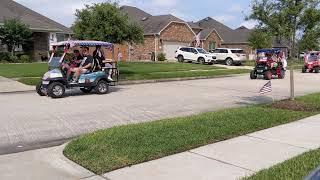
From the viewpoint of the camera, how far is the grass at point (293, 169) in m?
5.77

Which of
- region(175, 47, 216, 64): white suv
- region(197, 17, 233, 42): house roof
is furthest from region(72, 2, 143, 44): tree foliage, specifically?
region(197, 17, 233, 42): house roof

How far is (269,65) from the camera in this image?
25.7 meters

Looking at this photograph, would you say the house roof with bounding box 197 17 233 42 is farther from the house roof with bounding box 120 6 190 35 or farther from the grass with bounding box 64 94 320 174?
the grass with bounding box 64 94 320 174

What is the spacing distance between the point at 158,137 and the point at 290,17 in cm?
720

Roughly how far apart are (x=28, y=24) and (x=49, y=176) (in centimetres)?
3501

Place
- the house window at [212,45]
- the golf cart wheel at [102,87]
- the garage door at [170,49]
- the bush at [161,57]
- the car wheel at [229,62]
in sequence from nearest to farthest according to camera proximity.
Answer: the golf cart wheel at [102,87], the car wheel at [229,62], the bush at [161,57], the garage door at [170,49], the house window at [212,45]

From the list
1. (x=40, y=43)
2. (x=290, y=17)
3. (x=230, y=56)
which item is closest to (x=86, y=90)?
(x=290, y=17)

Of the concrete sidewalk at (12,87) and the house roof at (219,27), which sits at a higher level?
the house roof at (219,27)

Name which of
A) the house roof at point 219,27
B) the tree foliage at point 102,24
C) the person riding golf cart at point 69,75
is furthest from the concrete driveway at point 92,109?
the house roof at point 219,27

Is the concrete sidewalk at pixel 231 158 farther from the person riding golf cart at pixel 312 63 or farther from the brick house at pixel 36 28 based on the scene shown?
the brick house at pixel 36 28

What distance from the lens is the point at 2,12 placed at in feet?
133

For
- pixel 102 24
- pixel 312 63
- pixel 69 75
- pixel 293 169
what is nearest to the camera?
pixel 293 169

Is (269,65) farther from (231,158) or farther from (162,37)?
(162,37)

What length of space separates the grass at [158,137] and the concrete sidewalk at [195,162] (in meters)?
0.20
